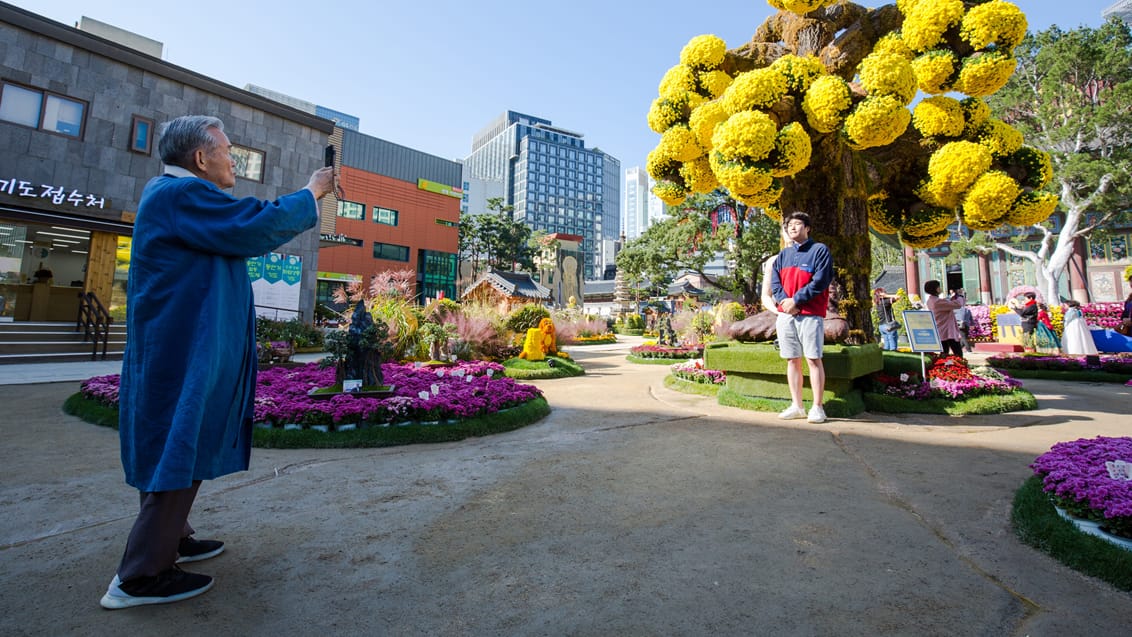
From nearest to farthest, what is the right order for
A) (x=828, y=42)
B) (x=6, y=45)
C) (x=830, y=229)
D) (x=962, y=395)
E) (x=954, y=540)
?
(x=954, y=540) < (x=962, y=395) < (x=830, y=229) < (x=828, y=42) < (x=6, y=45)

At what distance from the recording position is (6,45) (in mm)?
11031

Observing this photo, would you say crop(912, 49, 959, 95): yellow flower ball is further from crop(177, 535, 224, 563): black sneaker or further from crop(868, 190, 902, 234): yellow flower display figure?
crop(177, 535, 224, 563): black sneaker

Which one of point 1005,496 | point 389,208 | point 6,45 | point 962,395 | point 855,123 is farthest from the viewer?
point 389,208

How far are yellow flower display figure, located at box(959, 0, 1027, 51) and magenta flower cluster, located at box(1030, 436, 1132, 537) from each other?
4.46 m

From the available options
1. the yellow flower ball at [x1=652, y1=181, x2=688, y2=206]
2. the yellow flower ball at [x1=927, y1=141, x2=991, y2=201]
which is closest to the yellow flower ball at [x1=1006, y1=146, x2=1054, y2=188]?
the yellow flower ball at [x1=927, y1=141, x2=991, y2=201]

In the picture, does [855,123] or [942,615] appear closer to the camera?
[942,615]

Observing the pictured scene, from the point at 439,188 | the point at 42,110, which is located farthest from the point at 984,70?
the point at 439,188

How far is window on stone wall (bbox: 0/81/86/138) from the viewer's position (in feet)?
36.2

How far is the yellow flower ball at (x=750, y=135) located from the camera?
4.76m

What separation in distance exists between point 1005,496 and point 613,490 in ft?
6.43

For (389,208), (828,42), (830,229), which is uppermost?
(389,208)

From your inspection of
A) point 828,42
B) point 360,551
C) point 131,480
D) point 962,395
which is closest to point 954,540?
point 360,551

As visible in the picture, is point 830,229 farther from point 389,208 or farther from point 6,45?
point 389,208

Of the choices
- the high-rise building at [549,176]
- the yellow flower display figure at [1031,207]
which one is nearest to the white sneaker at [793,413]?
the yellow flower display figure at [1031,207]
